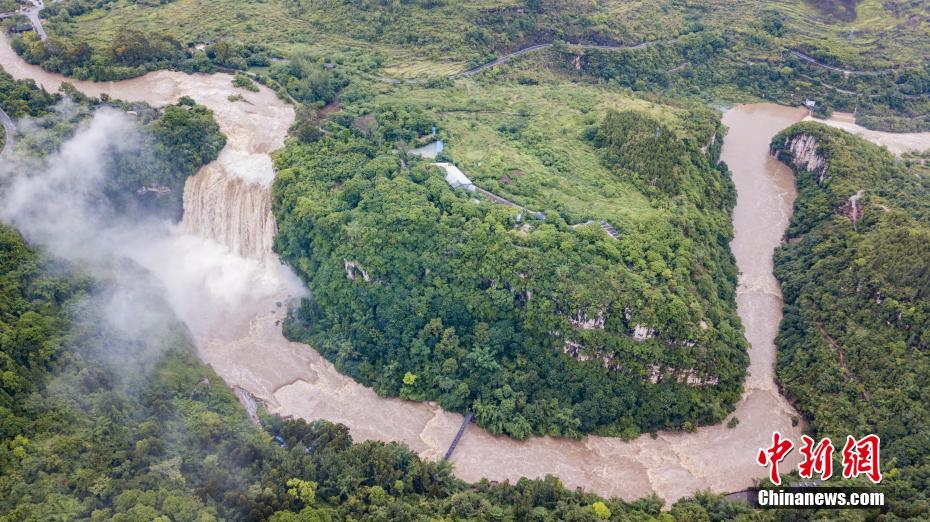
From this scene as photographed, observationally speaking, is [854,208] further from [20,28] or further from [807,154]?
[20,28]

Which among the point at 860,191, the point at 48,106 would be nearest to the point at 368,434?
the point at 48,106

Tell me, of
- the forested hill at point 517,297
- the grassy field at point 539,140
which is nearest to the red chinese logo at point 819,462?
the forested hill at point 517,297

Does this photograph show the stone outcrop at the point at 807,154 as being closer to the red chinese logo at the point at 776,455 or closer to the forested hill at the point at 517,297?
the forested hill at the point at 517,297

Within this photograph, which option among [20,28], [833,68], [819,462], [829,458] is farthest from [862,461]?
[20,28]

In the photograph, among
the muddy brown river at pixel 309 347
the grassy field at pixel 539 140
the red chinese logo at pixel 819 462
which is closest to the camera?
the red chinese logo at pixel 819 462

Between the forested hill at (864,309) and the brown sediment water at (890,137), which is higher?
the brown sediment water at (890,137)

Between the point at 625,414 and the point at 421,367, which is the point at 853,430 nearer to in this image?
the point at 625,414

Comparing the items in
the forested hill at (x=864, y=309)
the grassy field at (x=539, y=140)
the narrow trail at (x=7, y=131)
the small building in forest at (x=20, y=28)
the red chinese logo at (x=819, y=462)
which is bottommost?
the red chinese logo at (x=819, y=462)

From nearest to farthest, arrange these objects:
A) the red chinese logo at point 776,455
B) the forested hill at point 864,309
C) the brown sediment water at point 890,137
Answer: the red chinese logo at point 776,455, the forested hill at point 864,309, the brown sediment water at point 890,137
